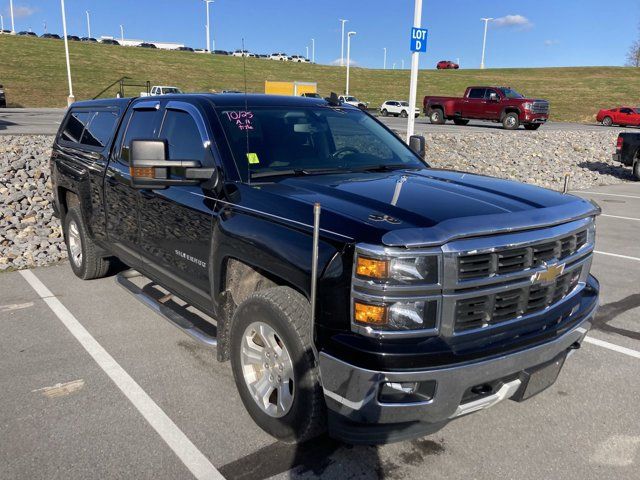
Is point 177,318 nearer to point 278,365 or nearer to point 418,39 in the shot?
point 278,365

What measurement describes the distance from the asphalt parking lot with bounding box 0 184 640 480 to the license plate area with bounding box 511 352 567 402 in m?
0.40

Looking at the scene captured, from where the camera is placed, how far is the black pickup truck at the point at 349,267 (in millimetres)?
2518

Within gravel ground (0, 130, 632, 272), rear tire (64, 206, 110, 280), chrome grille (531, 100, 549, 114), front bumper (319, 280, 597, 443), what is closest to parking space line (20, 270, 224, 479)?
rear tire (64, 206, 110, 280)

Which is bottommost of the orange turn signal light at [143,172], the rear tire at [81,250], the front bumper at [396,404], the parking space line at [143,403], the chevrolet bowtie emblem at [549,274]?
the parking space line at [143,403]

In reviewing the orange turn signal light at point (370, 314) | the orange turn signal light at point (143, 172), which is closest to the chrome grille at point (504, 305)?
the orange turn signal light at point (370, 314)

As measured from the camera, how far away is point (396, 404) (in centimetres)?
251

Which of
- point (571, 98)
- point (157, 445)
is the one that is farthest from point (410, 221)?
point (571, 98)

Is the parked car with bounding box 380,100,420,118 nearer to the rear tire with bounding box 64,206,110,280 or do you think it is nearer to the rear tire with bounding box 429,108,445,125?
the rear tire with bounding box 429,108,445,125

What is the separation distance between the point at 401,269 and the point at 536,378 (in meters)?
1.07

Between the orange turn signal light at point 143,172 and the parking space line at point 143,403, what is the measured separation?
1.46 metres

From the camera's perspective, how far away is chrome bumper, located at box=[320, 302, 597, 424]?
2461 mm

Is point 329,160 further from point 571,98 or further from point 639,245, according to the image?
point 571,98

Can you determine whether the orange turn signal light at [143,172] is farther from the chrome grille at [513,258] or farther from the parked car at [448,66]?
the parked car at [448,66]

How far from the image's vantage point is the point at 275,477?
2.89m
